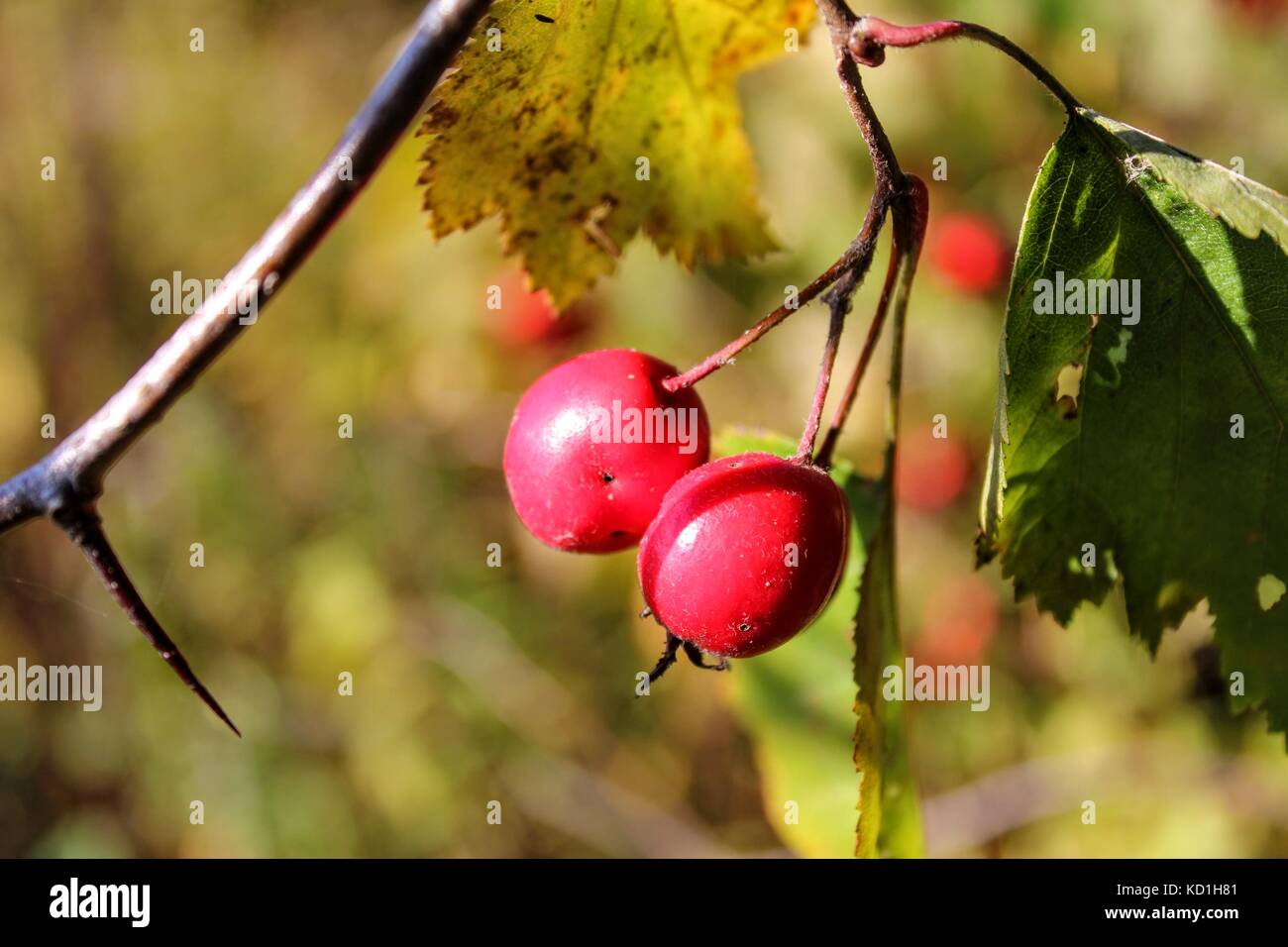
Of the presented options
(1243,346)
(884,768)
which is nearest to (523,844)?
(884,768)

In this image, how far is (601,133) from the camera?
4.54 feet

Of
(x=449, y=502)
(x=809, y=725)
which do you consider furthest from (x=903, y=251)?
(x=449, y=502)

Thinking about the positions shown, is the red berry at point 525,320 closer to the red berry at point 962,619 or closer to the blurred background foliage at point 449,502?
the blurred background foliage at point 449,502

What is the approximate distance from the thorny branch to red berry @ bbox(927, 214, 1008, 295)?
2.37 m

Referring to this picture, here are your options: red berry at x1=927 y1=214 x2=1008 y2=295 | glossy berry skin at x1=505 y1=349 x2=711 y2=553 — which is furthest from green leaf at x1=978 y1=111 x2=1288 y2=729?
red berry at x1=927 y1=214 x2=1008 y2=295

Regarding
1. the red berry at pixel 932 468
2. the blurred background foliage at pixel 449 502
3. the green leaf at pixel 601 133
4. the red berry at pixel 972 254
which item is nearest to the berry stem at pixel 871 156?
the green leaf at pixel 601 133

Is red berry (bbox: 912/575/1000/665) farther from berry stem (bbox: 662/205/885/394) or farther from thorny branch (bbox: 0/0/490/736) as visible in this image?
thorny branch (bbox: 0/0/490/736)

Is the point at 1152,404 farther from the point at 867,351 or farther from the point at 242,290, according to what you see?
the point at 242,290

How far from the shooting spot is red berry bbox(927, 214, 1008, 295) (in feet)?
9.45

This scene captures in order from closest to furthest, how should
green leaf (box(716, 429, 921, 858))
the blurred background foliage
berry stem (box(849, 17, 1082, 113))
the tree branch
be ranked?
the tree branch < berry stem (box(849, 17, 1082, 113)) < green leaf (box(716, 429, 921, 858)) < the blurred background foliage

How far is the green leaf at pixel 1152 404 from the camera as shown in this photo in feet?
3.79

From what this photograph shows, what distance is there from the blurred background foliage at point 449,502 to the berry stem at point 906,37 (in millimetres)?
1218

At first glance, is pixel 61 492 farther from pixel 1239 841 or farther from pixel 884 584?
pixel 1239 841

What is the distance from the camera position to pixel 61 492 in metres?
0.81
